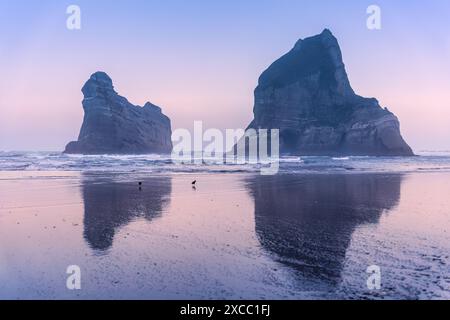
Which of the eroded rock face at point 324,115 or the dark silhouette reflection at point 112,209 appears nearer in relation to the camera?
the dark silhouette reflection at point 112,209

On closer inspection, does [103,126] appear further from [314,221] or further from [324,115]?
[314,221]

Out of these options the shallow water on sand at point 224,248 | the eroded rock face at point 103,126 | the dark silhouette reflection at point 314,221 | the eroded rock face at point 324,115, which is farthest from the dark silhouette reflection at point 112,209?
the eroded rock face at point 103,126

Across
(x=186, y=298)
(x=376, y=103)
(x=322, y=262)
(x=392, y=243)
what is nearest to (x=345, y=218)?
(x=392, y=243)

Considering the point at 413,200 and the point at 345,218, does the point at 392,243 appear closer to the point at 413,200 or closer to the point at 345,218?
the point at 345,218

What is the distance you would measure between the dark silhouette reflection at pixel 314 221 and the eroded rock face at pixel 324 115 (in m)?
143

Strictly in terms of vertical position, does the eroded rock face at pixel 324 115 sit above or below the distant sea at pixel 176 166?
above

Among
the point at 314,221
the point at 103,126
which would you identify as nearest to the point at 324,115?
the point at 103,126

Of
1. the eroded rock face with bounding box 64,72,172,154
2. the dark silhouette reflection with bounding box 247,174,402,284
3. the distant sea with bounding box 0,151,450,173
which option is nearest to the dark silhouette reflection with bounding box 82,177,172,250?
the dark silhouette reflection with bounding box 247,174,402,284

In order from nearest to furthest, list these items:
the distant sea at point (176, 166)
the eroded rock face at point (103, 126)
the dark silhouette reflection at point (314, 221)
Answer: the dark silhouette reflection at point (314, 221), the distant sea at point (176, 166), the eroded rock face at point (103, 126)

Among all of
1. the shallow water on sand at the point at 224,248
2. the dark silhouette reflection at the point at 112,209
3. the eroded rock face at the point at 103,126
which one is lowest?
the shallow water on sand at the point at 224,248

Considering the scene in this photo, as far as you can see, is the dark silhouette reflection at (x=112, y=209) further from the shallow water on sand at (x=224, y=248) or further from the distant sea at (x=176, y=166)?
the distant sea at (x=176, y=166)

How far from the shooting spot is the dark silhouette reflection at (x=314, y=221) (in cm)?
985

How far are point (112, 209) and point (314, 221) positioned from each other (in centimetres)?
920

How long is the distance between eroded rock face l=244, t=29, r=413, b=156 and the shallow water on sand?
487 ft
